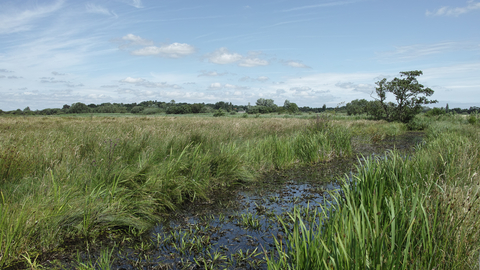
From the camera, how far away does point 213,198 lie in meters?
6.21

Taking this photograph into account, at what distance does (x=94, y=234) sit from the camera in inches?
156

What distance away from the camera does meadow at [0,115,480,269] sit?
8.08 feet

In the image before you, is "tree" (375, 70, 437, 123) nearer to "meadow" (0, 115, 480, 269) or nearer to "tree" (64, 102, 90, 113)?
"meadow" (0, 115, 480, 269)

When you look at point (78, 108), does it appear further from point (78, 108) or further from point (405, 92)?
point (405, 92)

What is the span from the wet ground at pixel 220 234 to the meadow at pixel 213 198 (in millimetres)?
261

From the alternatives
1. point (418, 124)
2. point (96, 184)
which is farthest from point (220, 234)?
point (418, 124)

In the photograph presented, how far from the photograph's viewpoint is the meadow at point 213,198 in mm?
2463

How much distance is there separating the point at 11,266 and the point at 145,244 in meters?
1.55

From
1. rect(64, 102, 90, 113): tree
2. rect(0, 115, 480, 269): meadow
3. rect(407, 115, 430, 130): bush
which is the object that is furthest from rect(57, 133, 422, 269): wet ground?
rect(64, 102, 90, 113): tree

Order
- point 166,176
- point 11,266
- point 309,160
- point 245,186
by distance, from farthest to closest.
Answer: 1. point 309,160
2. point 245,186
3. point 166,176
4. point 11,266

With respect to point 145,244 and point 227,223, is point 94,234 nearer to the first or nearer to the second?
point 145,244

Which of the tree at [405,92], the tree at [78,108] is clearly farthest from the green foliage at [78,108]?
the tree at [405,92]

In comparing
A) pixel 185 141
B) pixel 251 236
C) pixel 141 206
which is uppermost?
pixel 185 141

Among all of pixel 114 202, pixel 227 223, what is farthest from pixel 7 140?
pixel 227 223
